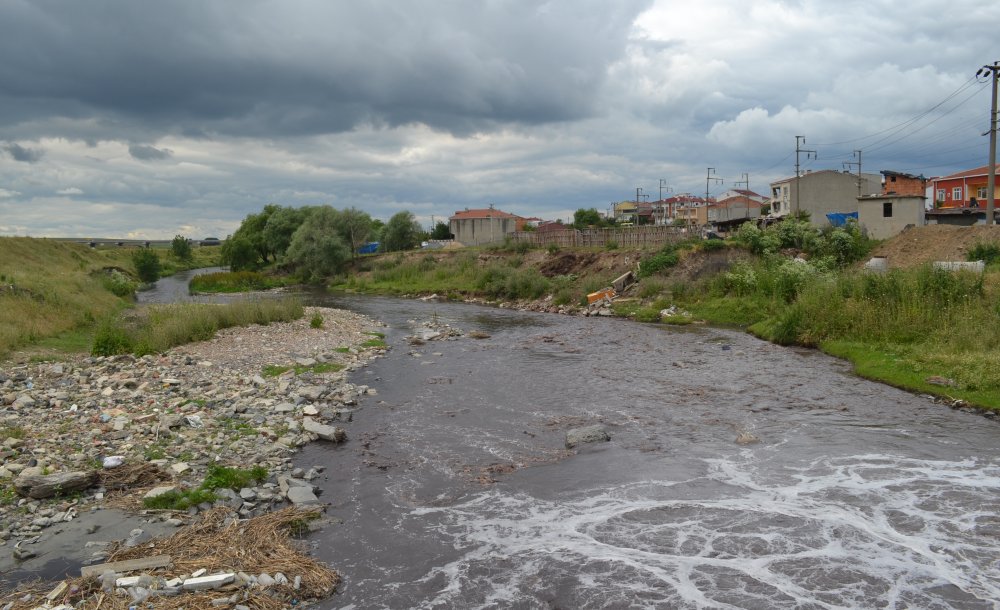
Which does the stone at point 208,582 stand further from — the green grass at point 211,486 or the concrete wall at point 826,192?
the concrete wall at point 826,192

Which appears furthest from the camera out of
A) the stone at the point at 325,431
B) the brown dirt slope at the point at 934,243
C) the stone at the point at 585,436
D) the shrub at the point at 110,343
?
the brown dirt slope at the point at 934,243

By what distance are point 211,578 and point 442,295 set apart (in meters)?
49.8

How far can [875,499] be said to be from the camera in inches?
441

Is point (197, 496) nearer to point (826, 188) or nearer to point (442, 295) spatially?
point (442, 295)

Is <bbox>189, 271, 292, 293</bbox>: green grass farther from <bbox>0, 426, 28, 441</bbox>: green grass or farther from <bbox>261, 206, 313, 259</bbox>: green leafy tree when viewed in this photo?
<bbox>0, 426, 28, 441</bbox>: green grass

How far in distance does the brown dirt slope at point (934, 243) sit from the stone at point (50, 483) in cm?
3685

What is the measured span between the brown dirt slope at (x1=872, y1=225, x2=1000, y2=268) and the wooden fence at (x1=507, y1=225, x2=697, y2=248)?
50.5 feet

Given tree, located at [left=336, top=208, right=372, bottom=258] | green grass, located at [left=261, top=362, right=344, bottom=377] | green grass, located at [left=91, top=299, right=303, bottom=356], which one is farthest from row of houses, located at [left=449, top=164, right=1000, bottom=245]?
green grass, located at [left=261, top=362, right=344, bottom=377]

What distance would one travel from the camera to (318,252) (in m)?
76.4

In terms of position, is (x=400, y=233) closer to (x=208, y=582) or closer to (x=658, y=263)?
(x=658, y=263)

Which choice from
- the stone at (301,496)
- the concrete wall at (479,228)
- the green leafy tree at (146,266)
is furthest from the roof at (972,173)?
the green leafy tree at (146,266)

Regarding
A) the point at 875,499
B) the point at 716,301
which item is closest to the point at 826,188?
A: the point at 716,301

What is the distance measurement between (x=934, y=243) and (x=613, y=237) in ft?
82.6

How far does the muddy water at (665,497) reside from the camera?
8594 mm
